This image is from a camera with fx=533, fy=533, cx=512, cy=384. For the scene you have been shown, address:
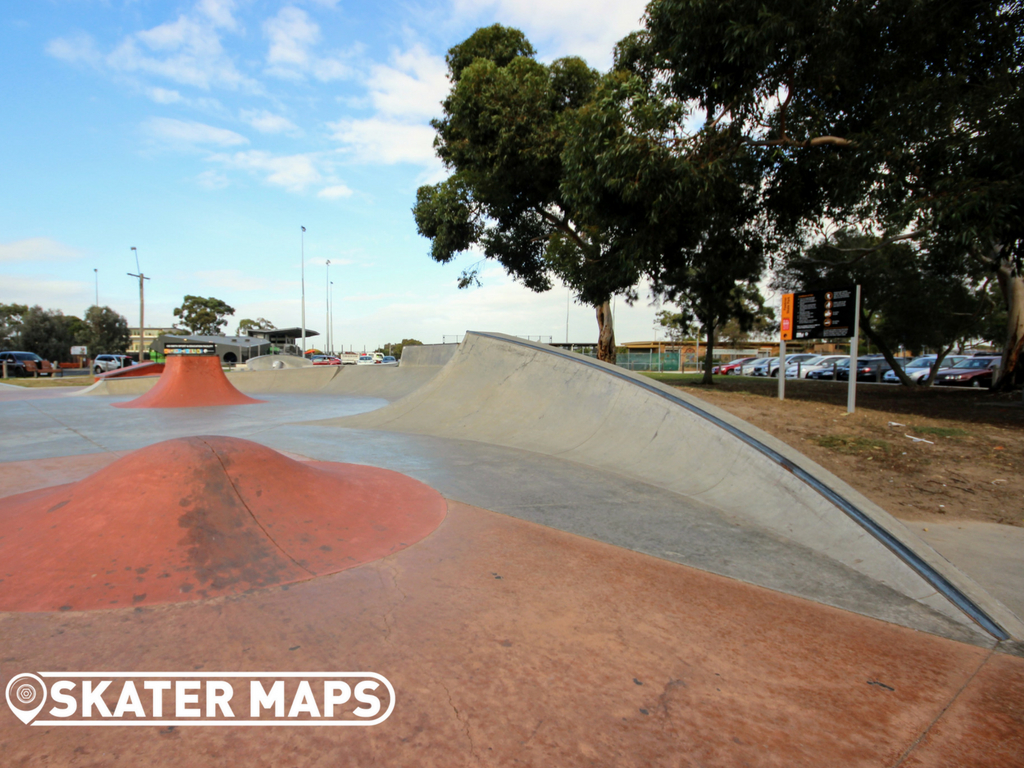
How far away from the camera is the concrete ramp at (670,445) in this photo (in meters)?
3.40

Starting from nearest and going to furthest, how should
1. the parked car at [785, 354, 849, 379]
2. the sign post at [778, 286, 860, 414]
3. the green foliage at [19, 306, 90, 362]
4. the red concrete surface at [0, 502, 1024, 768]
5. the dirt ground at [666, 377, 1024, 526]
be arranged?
the red concrete surface at [0, 502, 1024, 768], the dirt ground at [666, 377, 1024, 526], the sign post at [778, 286, 860, 414], the parked car at [785, 354, 849, 379], the green foliage at [19, 306, 90, 362]

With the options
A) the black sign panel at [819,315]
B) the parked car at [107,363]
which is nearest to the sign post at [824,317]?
the black sign panel at [819,315]

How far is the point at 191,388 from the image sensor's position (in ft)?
41.7

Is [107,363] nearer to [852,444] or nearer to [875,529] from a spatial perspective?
[852,444]

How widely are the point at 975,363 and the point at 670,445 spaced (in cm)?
2258

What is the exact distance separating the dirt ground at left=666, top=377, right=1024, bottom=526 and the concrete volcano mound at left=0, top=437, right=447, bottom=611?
5.12 meters

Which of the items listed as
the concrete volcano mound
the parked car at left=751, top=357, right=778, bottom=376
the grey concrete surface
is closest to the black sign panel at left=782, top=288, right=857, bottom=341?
the grey concrete surface

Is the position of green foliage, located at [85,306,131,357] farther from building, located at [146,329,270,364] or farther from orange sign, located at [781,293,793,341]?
orange sign, located at [781,293,793,341]

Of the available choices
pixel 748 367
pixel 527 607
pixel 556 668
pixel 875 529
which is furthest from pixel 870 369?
pixel 556 668

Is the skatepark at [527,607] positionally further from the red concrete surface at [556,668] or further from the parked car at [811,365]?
the parked car at [811,365]

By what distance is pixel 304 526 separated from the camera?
357 centimetres

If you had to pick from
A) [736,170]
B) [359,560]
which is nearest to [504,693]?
[359,560]

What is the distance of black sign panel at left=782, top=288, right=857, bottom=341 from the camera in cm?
1148

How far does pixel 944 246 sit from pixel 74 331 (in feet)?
252
